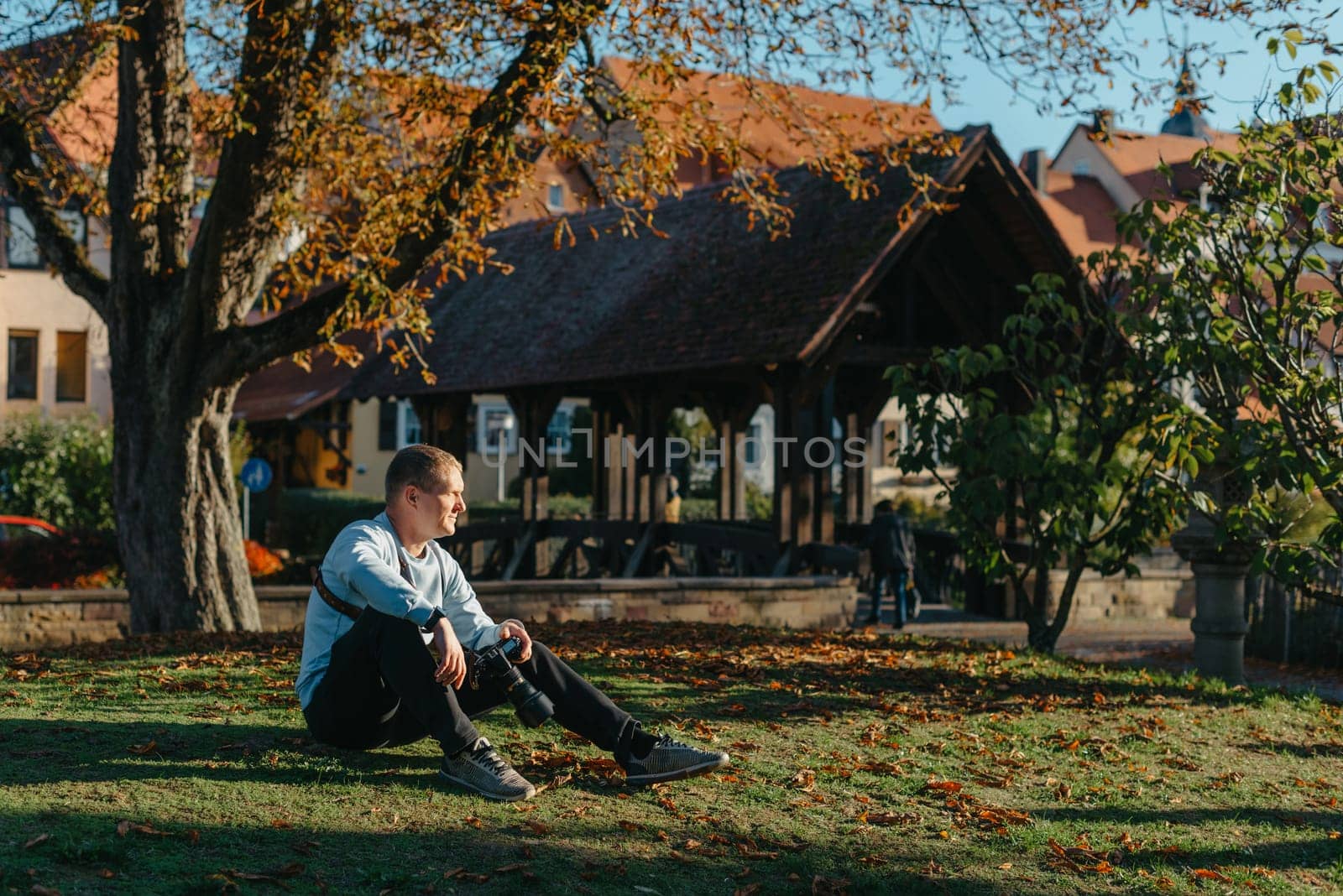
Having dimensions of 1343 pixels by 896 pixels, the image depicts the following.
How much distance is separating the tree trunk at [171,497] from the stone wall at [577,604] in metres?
1.02

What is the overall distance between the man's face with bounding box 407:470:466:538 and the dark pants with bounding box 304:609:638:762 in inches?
16.4

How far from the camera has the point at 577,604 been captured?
49.3 ft

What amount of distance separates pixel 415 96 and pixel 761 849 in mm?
8073

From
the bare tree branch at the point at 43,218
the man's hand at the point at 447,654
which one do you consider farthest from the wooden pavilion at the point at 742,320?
the man's hand at the point at 447,654

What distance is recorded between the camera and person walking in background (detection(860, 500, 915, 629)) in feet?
60.4

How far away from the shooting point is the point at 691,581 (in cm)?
1538

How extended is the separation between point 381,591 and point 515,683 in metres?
0.64

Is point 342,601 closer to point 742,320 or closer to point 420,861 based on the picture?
point 420,861

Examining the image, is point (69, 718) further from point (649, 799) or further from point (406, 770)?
point (649, 799)

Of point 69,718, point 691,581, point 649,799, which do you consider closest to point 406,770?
point 649,799

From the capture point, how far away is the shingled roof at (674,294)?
1792 cm

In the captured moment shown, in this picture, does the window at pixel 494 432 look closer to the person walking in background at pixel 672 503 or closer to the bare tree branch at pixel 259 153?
the person walking in background at pixel 672 503

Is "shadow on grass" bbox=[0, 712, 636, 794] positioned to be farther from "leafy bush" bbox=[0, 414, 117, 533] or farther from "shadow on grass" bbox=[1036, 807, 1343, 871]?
"leafy bush" bbox=[0, 414, 117, 533]

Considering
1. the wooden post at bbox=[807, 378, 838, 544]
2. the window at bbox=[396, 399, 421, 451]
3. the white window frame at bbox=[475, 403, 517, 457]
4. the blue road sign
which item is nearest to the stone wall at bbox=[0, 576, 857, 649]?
the wooden post at bbox=[807, 378, 838, 544]
